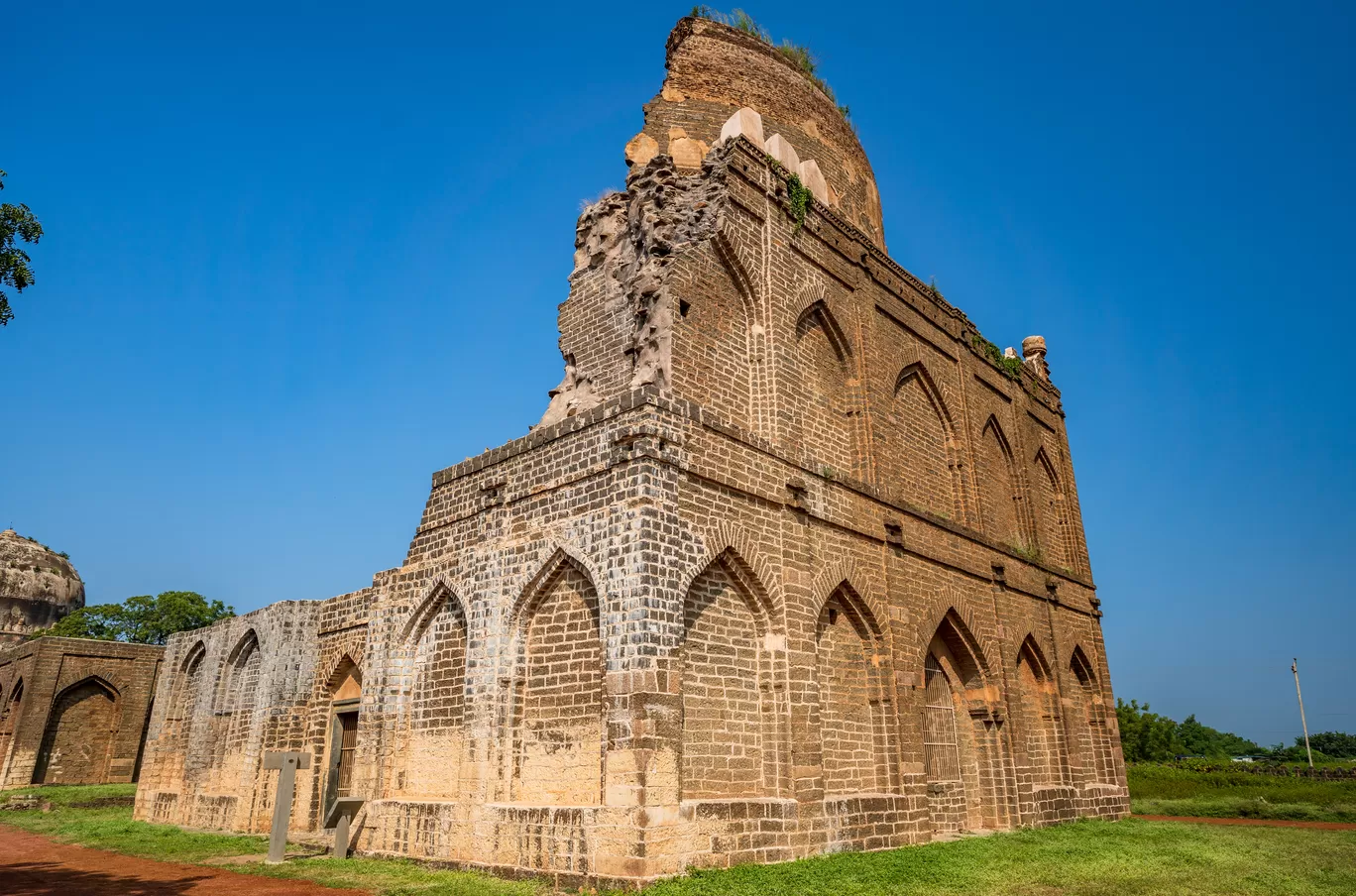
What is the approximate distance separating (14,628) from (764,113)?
37434 mm

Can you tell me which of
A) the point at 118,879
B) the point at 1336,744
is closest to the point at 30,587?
the point at 118,879

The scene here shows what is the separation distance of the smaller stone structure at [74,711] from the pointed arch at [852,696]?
2539 centimetres

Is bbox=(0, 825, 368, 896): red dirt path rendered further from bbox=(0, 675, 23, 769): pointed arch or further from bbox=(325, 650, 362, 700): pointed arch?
bbox=(0, 675, 23, 769): pointed arch

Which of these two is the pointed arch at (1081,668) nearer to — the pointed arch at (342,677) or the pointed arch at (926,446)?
the pointed arch at (926,446)

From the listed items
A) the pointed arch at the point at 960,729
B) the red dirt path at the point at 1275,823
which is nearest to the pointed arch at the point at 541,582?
the pointed arch at the point at 960,729

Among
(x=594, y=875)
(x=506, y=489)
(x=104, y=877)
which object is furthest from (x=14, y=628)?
(x=594, y=875)

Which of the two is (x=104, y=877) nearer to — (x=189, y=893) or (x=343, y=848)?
(x=189, y=893)

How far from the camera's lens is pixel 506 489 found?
10914 mm

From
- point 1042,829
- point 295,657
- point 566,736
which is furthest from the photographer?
point 295,657

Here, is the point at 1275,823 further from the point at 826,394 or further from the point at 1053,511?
the point at 826,394

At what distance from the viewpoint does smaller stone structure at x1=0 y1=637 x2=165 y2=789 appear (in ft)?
81.7

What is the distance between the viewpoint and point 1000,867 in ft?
31.3

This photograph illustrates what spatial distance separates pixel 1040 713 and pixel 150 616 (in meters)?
42.5

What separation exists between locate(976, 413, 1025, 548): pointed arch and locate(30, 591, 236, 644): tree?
1497 inches
